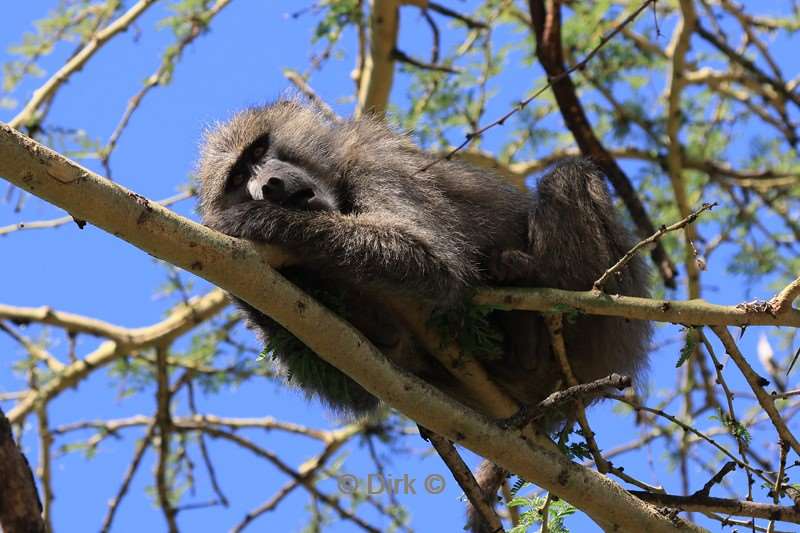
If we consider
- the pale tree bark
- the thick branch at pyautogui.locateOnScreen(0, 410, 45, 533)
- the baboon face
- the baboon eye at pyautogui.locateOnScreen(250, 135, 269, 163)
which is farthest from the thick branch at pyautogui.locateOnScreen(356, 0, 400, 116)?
the thick branch at pyautogui.locateOnScreen(0, 410, 45, 533)

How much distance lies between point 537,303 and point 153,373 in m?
5.00

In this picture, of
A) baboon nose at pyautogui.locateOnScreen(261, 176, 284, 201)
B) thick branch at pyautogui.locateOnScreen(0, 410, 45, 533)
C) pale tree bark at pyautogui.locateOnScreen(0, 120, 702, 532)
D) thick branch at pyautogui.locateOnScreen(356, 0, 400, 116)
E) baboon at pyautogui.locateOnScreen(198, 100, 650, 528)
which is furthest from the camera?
thick branch at pyautogui.locateOnScreen(356, 0, 400, 116)

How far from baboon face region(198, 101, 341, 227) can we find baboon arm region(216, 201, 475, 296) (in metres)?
0.36

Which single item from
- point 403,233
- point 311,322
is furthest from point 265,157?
point 311,322

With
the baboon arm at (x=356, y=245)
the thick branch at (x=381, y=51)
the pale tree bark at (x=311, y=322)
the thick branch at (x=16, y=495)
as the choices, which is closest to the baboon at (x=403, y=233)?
the baboon arm at (x=356, y=245)

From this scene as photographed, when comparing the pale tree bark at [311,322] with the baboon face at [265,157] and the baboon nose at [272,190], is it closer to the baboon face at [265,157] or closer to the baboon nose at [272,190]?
the baboon nose at [272,190]

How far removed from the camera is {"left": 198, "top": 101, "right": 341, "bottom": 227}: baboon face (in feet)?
16.8

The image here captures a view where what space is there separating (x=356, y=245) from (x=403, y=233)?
27 cm

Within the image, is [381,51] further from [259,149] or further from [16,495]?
[16,495]

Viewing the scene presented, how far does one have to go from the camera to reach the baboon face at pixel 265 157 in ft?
16.8

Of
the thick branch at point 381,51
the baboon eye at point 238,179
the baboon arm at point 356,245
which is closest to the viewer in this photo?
the baboon arm at point 356,245

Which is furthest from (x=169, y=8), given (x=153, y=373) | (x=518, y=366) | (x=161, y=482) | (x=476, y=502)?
(x=476, y=502)

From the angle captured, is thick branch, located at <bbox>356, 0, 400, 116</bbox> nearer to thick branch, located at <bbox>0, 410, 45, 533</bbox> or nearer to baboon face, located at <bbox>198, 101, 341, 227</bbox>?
baboon face, located at <bbox>198, 101, 341, 227</bbox>

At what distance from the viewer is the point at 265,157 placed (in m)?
5.47
